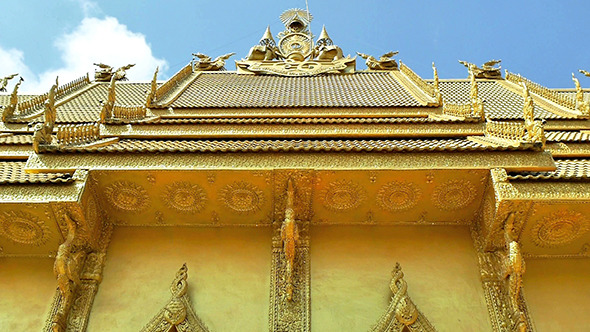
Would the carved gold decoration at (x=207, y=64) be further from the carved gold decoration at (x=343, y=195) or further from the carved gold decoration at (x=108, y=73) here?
the carved gold decoration at (x=343, y=195)

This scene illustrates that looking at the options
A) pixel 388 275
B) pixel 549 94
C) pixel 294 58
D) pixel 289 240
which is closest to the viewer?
pixel 289 240

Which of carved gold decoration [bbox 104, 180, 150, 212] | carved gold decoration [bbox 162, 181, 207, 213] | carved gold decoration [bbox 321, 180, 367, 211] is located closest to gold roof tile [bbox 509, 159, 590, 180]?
carved gold decoration [bbox 321, 180, 367, 211]

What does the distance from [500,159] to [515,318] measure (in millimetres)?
1405

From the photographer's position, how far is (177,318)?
167 inches

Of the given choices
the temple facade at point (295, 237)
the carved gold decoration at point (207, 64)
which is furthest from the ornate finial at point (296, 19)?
the temple facade at point (295, 237)

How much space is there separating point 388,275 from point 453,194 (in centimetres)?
98

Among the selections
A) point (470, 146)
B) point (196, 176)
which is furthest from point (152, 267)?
point (470, 146)

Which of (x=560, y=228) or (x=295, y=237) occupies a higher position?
(x=560, y=228)

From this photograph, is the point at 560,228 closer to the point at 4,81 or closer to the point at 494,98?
Answer: the point at 494,98

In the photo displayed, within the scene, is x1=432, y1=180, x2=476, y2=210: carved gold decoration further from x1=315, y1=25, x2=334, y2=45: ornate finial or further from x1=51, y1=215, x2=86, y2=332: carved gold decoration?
x1=315, y1=25, x2=334, y2=45: ornate finial

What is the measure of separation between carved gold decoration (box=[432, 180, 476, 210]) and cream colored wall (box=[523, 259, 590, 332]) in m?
0.80

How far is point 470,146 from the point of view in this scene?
4.80 m

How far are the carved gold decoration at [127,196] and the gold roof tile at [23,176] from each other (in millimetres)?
398

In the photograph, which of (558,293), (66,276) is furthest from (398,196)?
(66,276)
